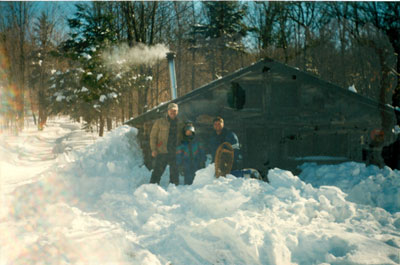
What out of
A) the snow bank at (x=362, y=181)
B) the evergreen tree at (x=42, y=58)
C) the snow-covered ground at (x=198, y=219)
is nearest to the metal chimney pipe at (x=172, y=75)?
the snow-covered ground at (x=198, y=219)

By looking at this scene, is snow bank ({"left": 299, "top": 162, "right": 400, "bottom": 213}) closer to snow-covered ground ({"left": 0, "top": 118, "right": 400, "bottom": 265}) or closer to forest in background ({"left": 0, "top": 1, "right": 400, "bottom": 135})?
snow-covered ground ({"left": 0, "top": 118, "right": 400, "bottom": 265})

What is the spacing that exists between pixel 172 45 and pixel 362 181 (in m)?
19.8

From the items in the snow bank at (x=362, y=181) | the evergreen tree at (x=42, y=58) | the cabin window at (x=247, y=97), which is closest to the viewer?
the snow bank at (x=362, y=181)

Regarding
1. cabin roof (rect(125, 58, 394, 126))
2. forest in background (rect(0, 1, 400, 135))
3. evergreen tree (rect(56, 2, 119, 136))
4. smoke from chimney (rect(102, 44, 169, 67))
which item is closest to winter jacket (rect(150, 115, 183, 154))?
cabin roof (rect(125, 58, 394, 126))

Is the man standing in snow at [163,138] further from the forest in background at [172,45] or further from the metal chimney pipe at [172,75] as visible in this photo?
the forest in background at [172,45]

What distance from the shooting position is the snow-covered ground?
366 centimetres

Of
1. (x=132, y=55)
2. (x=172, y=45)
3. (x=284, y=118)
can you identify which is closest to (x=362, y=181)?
(x=284, y=118)

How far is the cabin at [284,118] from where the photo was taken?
8461 millimetres

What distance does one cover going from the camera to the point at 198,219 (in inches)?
187

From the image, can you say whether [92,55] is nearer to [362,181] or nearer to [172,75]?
[172,75]

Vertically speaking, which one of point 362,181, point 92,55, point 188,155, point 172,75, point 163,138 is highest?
point 92,55

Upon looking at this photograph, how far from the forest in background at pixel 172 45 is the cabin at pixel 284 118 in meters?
4.00

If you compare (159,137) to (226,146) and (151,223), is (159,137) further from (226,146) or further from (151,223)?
(151,223)

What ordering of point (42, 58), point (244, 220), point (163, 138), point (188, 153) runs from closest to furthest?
1. point (244, 220)
2. point (163, 138)
3. point (188, 153)
4. point (42, 58)
